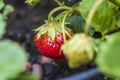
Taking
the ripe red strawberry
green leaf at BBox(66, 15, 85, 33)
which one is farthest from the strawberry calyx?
green leaf at BBox(66, 15, 85, 33)

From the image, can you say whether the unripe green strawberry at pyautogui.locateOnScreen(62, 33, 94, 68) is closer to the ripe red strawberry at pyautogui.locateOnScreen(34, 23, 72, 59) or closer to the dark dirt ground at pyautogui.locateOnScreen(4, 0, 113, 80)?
the ripe red strawberry at pyautogui.locateOnScreen(34, 23, 72, 59)

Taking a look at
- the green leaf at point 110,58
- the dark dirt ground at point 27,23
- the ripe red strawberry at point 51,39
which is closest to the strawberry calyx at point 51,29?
the ripe red strawberry at point 51,39

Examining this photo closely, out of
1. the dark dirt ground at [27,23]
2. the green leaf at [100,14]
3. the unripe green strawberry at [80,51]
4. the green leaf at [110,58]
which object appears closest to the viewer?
the green leaf at [110,58]

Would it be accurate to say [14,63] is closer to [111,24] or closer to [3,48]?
[3,48]

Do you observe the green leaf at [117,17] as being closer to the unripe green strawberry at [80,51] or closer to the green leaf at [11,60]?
the unripe green strawberry at [80,51]

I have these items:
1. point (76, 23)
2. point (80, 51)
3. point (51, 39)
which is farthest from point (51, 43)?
point (80, 51)

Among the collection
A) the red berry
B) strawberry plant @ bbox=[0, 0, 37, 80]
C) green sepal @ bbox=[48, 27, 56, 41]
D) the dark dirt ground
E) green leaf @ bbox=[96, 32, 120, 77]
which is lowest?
green leaf @ bbox=[96, 32, 120, 77]
